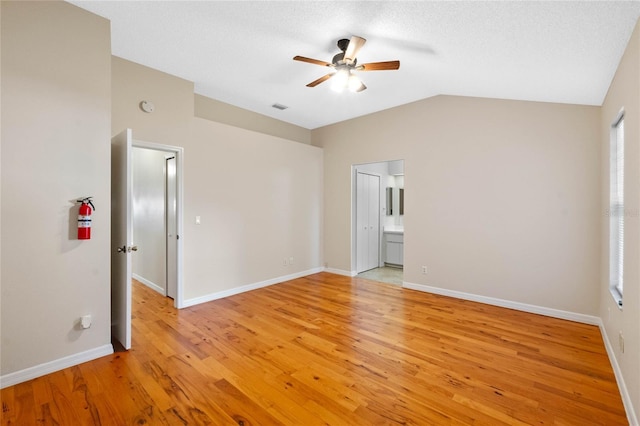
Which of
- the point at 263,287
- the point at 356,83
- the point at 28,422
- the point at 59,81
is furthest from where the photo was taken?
the point at 263,287

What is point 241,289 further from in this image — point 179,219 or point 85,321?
point 85,321

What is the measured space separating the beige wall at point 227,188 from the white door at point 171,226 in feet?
0.62

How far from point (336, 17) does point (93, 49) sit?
2215 mm

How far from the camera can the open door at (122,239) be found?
268 cm

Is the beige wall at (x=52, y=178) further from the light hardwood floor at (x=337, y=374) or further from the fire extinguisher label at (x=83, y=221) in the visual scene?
the light hardwood floor at (x=337, y=374)

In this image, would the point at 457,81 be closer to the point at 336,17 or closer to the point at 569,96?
the point at 569,96

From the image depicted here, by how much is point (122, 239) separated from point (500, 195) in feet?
14.9

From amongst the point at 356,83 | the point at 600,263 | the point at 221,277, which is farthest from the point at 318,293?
the point at 600,263

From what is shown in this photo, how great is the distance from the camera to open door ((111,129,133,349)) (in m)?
2.68

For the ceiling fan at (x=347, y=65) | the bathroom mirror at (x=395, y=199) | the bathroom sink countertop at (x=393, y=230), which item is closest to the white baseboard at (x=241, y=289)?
the bathroom sink countertop at (x=393, y=230)

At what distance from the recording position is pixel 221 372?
236 cm

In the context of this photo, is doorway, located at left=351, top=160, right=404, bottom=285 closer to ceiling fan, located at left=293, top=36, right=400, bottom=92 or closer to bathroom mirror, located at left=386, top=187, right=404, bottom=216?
bathroom mirror, located at left=386, top=187, right=404, bottom=216

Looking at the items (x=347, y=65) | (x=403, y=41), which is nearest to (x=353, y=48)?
(x=347, y=65)

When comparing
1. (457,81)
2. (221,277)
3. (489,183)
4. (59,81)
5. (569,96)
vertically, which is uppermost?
(457,81)
